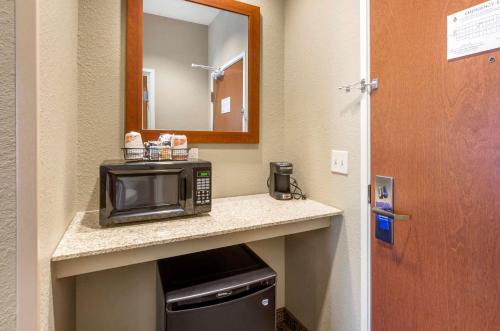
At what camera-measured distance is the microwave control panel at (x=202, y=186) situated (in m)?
1.29

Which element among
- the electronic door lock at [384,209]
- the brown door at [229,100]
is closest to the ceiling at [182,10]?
the brown door at [229,100]

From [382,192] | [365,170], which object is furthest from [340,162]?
[382,192]

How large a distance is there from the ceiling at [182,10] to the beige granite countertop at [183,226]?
1176 millimetres

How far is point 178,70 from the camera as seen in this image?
1625 millimetres

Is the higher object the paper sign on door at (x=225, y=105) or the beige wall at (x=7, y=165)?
the paper sign on door at (x=225, y=105)

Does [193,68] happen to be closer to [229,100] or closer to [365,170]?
[229,100]

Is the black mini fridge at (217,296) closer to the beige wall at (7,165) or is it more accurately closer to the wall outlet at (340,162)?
the beige wall at (7,165)

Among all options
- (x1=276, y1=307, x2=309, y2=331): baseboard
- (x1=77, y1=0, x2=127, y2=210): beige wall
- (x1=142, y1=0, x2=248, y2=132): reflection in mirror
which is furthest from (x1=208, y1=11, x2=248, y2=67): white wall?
(x1=276, y1=307, x2=309, y2=331): baseboard

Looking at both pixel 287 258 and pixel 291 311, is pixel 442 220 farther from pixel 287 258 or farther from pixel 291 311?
pixel 291 311

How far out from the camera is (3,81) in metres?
0.58

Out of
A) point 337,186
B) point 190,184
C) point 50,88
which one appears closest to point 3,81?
point 50,88

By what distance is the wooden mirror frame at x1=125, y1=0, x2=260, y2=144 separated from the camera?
1.46 m

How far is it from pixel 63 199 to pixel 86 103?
60cm

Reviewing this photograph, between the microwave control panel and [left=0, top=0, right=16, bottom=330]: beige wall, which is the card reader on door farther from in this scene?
[left=0, top=0, right=16, bottom=330]: beige wall
